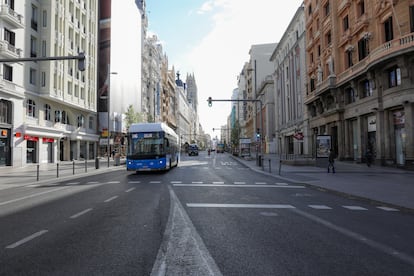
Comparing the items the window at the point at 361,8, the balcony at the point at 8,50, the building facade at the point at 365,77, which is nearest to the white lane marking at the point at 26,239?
the building facade at the point at 365,77

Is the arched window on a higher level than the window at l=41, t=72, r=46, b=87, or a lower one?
lower

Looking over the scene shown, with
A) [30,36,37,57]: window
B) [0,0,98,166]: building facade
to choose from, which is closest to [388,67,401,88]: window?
[0,0,98,166]: building facade

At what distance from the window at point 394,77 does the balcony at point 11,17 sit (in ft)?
109

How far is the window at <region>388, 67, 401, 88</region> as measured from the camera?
22155 mm

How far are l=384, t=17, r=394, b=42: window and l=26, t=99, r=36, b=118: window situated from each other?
114 feet

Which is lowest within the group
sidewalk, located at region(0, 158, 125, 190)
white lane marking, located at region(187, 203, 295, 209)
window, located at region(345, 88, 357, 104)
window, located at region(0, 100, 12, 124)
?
white lane marking, located at region(187, 203, 295, 209)

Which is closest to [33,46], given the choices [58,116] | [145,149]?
[58,116]

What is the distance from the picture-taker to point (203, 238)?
5.43 m

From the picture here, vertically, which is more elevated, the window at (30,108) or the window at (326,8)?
the window at (326,8)

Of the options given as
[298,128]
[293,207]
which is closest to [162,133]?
[293,207]

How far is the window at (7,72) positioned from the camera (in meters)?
27.5

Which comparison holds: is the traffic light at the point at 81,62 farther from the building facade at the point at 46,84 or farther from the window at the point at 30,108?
the window at the point at 30,108

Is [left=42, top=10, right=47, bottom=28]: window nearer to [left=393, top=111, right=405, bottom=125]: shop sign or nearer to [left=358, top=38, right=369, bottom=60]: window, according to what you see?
[left=358, top=38, right=369, bottom=60]: window

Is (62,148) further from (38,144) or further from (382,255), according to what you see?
(382,255)
